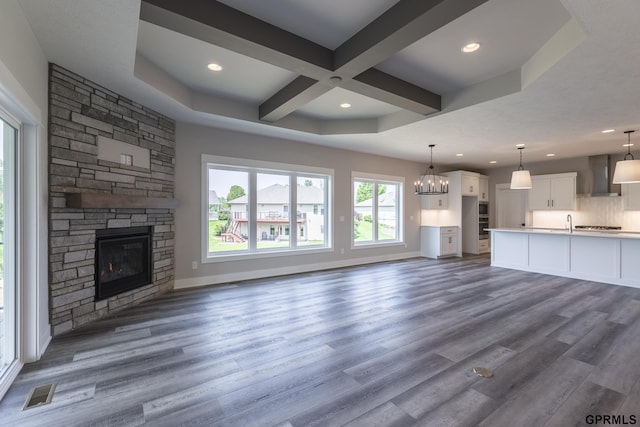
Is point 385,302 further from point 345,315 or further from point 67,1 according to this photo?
point 67,1

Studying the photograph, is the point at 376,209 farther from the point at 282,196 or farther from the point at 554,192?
the point at 554,192

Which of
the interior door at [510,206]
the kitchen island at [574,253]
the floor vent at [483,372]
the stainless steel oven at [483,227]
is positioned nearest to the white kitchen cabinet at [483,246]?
the stainless steel oven at [483,227]

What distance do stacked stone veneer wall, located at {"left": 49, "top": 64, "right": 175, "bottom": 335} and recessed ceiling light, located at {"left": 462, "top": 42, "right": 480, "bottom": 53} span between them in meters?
4.01

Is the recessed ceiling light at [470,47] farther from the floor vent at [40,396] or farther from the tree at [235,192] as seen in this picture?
the floor vent at [40,396]

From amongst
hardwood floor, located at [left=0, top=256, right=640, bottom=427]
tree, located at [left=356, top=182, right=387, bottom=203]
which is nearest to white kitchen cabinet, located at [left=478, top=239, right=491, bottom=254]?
tree, located at [left=356, top=182, right=387, bottom=203]

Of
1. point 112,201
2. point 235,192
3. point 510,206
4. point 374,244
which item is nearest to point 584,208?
point 510,206

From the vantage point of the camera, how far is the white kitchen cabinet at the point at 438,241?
26.1ft

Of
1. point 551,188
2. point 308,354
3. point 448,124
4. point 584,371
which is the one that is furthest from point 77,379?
point 551,188

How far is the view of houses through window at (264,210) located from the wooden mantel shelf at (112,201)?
104 cm

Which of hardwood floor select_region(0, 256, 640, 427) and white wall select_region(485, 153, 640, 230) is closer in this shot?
hardwood floor select_region(0, 256, 640, 427)

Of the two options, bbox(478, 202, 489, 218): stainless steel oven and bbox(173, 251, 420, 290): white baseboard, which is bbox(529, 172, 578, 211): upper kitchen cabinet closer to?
bbox(478, 202, 489, 218): stainless steel oven

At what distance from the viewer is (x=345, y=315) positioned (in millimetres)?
3607

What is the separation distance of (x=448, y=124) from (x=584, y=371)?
3.58 metres

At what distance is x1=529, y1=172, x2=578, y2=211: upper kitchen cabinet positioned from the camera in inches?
293
